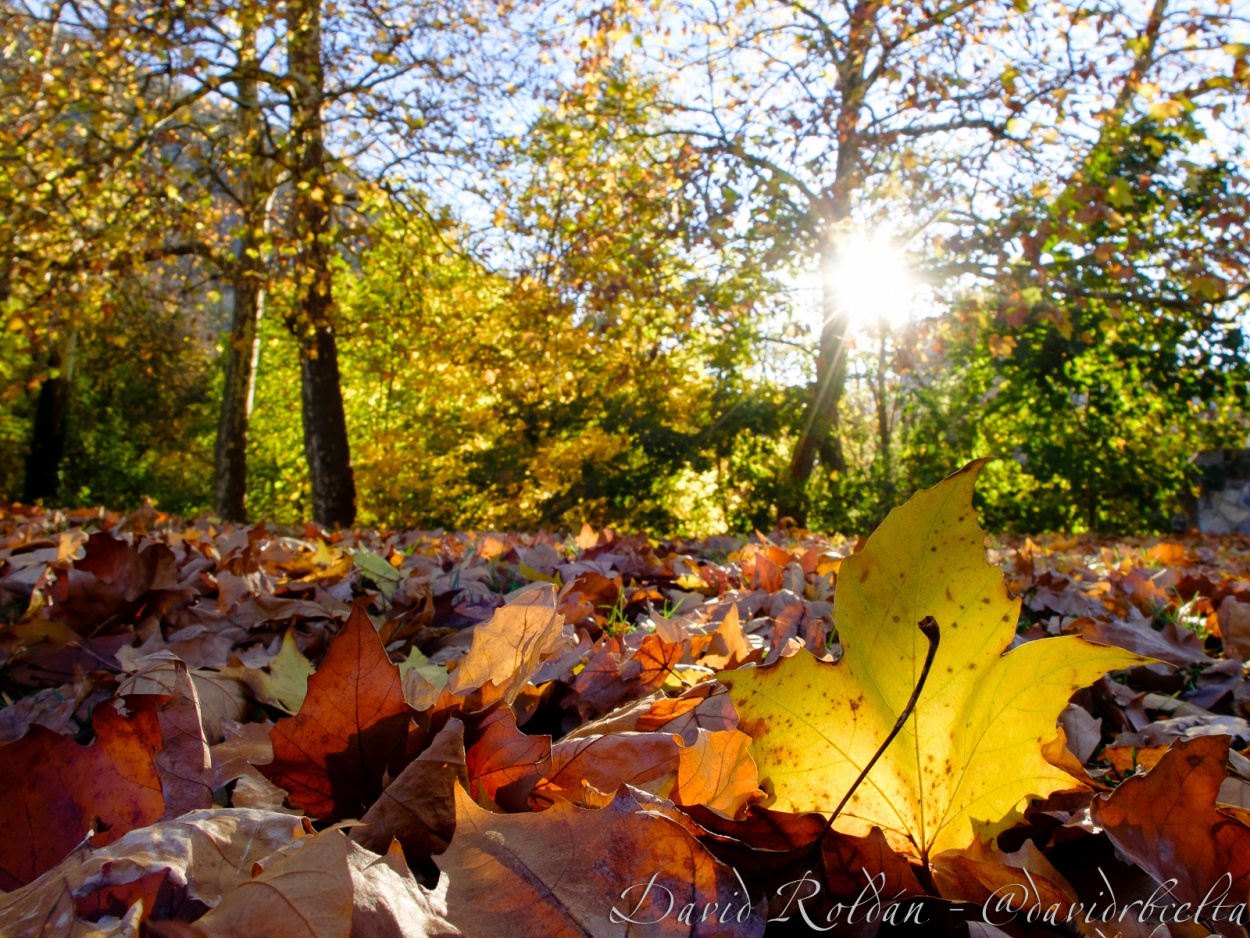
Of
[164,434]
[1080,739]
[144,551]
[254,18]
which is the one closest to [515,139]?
[254,18]

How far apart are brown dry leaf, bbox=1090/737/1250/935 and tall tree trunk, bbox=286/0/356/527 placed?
7684 mm

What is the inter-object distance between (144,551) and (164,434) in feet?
78.0

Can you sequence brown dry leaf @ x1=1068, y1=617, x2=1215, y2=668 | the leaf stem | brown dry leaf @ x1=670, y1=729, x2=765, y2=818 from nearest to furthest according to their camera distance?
the leaf stem
brown dry leaf @ x1=670, y1=729, x2=765, y2=818
brown dry leaf @ x1=1068, y1=617, x2=1215, y2=668

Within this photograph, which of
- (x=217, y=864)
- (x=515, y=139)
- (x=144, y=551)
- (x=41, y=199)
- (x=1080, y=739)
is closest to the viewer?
(x=217, y=864)

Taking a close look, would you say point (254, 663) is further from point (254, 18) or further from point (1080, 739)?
point (254, 18)

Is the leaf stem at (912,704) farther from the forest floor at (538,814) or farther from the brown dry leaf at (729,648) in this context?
the brown dry leaf at (729,648)

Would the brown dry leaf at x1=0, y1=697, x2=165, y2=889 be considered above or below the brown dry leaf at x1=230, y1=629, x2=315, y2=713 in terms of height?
above

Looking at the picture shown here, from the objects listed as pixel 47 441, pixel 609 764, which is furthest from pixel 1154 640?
pixel 47 441

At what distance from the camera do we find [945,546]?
668 mm

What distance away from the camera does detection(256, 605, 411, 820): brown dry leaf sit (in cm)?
75

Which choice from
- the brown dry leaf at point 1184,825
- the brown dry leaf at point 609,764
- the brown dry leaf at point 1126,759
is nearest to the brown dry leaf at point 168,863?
the brown dry leaf at point 609,764

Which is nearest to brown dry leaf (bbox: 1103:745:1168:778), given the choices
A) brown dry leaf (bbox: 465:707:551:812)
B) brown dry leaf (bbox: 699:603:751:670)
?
brown dry leaf (bbox: 699:603:751:670)

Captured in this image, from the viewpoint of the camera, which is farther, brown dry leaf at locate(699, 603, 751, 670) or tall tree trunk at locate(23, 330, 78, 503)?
tall tree trunk at locate(23, 330, 78, 503)

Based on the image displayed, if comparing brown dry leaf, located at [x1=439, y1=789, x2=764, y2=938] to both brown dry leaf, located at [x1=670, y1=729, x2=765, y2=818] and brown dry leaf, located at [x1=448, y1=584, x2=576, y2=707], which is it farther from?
brown dry leaf, located at [x1=448, y1=584, x2=576, y2=707]
